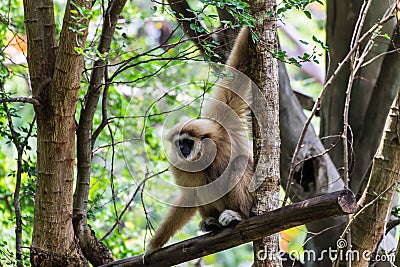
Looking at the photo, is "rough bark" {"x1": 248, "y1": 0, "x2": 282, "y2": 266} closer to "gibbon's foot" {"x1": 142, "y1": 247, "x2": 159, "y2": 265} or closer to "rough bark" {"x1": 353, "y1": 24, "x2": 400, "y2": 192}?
"gibbon's foot" {"x1": 142, "y1": 247, "x2": 159, "y2": 265}

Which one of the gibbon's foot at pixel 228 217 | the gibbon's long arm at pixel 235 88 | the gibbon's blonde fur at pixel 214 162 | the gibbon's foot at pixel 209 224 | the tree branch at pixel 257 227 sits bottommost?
the tree branch at pixel 257 227

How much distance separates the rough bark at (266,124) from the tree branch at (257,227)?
18cm

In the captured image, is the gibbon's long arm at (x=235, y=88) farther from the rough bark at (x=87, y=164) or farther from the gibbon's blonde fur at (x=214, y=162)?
the rough bark at (x=87, y=164)

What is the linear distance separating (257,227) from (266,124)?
0.58m

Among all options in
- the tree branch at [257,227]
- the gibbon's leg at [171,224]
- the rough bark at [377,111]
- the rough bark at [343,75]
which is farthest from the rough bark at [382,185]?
the rough bark at [343,75]

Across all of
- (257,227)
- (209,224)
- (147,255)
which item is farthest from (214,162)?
(257,227)

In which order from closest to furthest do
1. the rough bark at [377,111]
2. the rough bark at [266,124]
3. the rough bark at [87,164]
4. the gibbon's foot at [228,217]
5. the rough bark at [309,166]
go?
the rough bark at [266,124] < the gibbon's foot at [228,217] < the rough bark at [87,164] < the rough bark at [309,166] < the rough bark at [377,111]

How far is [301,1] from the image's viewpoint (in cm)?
296

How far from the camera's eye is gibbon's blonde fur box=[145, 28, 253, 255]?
3.50 meters

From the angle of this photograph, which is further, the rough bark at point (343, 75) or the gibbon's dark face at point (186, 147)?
the rough bark at point (343, 75)

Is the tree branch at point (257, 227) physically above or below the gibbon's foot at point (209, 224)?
below

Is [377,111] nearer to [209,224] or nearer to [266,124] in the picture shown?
[209,224]

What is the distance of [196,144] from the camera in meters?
3.59

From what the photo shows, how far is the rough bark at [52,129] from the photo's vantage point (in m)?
3.03
